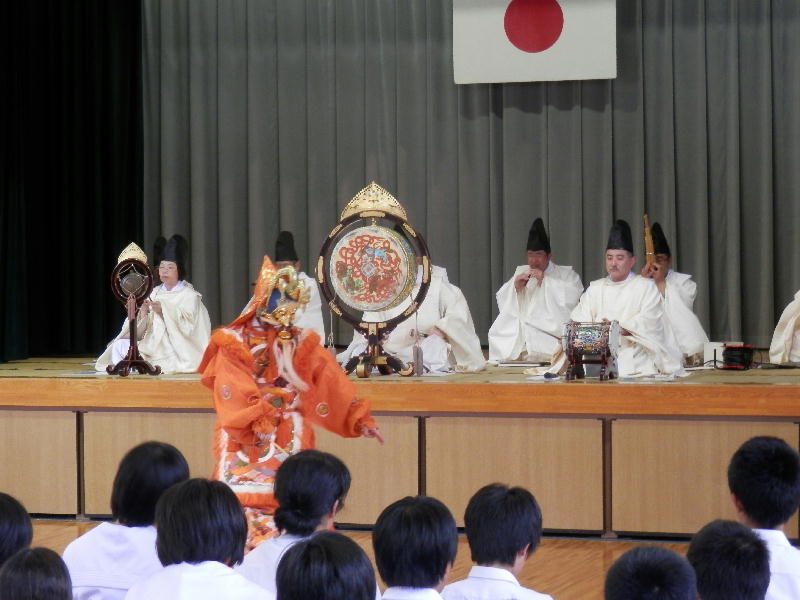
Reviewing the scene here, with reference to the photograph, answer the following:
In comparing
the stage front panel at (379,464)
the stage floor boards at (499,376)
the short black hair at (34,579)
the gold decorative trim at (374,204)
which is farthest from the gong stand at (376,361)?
the short black hair at (34,579)

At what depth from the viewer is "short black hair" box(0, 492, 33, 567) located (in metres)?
2.66

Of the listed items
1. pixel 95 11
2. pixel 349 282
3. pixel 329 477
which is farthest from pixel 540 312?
pixel 329 477

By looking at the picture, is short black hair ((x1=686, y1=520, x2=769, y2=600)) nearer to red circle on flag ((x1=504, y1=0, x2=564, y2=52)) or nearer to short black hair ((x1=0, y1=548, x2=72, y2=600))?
short black hair ((x1=0, y1=548, x2=72, y2=600))

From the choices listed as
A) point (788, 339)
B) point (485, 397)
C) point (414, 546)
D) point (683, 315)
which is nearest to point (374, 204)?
point (485, 397)

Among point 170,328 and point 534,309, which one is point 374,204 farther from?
point 534,309

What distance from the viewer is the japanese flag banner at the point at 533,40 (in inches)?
377

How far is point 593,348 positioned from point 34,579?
4332 millimetres

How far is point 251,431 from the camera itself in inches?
174

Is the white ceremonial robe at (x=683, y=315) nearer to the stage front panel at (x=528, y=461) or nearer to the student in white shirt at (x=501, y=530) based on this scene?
the stage front panel at (x=528, y=461)

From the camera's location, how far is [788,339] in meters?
7.50

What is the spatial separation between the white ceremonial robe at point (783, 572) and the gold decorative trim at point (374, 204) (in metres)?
3.89

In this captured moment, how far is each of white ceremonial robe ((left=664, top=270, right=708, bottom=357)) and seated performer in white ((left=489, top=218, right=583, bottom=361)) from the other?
748 millimetres

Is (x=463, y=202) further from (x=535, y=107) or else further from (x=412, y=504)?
(x=412, y=504)

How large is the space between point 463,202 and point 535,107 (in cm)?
99
